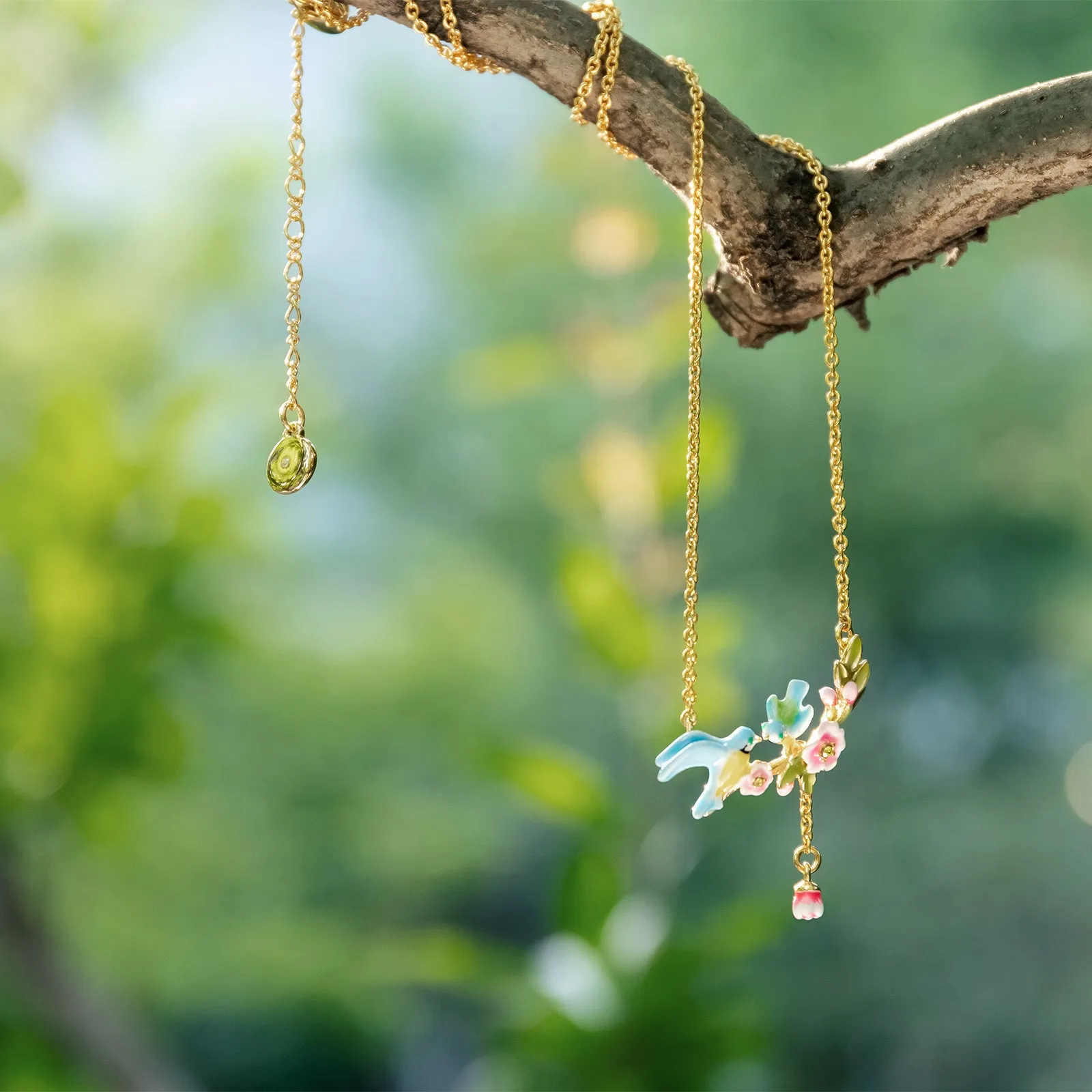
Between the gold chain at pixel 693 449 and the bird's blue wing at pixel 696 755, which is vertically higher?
the gold chain at pixel 693 449

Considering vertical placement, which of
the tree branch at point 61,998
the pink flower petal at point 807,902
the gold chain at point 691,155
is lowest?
Result: the tree branch at point 61,998

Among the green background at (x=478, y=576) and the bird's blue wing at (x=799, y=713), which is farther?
the green background at (x=478, y=576)

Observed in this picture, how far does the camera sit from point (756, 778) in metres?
0.74

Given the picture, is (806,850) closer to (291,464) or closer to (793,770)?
(793,770)

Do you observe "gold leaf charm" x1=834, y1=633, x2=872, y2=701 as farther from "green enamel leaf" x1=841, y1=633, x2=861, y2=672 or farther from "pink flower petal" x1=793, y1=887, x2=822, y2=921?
"pink flower petal" x1=793, y1=887, x2=822, y2=921

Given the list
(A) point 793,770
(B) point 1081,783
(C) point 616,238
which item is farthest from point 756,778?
(B) point 1081,783

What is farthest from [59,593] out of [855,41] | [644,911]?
[855,41]

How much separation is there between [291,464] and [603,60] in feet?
0.98

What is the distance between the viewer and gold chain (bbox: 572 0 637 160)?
2.29ft

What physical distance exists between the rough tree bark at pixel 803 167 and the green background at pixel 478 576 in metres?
0.84

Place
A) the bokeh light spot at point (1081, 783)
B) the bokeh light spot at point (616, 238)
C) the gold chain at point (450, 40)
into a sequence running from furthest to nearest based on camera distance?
the bokeh light spot at point (1081, 783), the bokeh light spot at point (616, 238), the gold chain at point (450, 40)

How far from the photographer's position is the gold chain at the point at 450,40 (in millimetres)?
686

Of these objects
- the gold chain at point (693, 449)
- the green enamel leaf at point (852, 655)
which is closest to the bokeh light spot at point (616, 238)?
the gold chain at point (693, 449)

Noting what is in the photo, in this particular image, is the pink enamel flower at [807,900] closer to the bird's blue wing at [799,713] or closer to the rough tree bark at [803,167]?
the bird's blue wing at [799,713]
